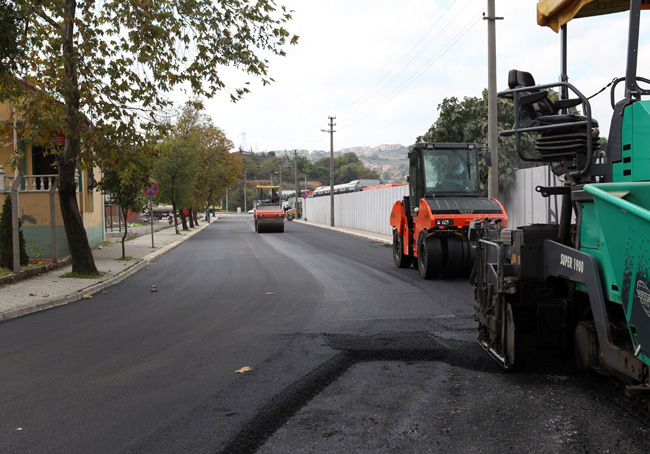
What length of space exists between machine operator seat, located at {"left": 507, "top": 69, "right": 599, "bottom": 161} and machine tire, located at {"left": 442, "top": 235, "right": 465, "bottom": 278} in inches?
306

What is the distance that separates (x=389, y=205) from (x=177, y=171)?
39.8 feet

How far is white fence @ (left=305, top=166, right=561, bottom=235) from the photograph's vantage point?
16500 mm

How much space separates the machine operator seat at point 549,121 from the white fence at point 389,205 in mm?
915

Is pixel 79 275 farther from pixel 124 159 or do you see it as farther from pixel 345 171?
pixel 345 171

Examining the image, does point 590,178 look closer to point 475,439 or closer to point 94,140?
point 475,439

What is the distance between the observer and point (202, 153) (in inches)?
1704

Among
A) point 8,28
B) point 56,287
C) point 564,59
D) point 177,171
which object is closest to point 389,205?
point 177,171

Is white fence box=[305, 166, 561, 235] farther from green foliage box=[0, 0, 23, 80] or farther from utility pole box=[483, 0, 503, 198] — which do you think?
green foliage box=[0, 0, 23, 80]

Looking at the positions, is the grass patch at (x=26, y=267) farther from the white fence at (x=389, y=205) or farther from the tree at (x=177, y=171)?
the tree at (x=177, y=171)

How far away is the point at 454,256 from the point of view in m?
12.9

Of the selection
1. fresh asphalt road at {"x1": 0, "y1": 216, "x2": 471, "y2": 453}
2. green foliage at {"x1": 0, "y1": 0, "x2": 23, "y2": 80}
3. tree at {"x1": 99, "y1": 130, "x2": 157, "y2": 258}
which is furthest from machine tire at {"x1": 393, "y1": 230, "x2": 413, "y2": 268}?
green foliage at {"x1": 0, "y1": 0, "x2": 23, "y2": 80}

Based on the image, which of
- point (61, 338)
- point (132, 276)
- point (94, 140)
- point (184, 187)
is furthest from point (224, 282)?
point (184, 187)

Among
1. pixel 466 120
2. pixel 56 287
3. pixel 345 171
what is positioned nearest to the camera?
pixel 56 287

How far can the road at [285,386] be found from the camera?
13.7 ft
